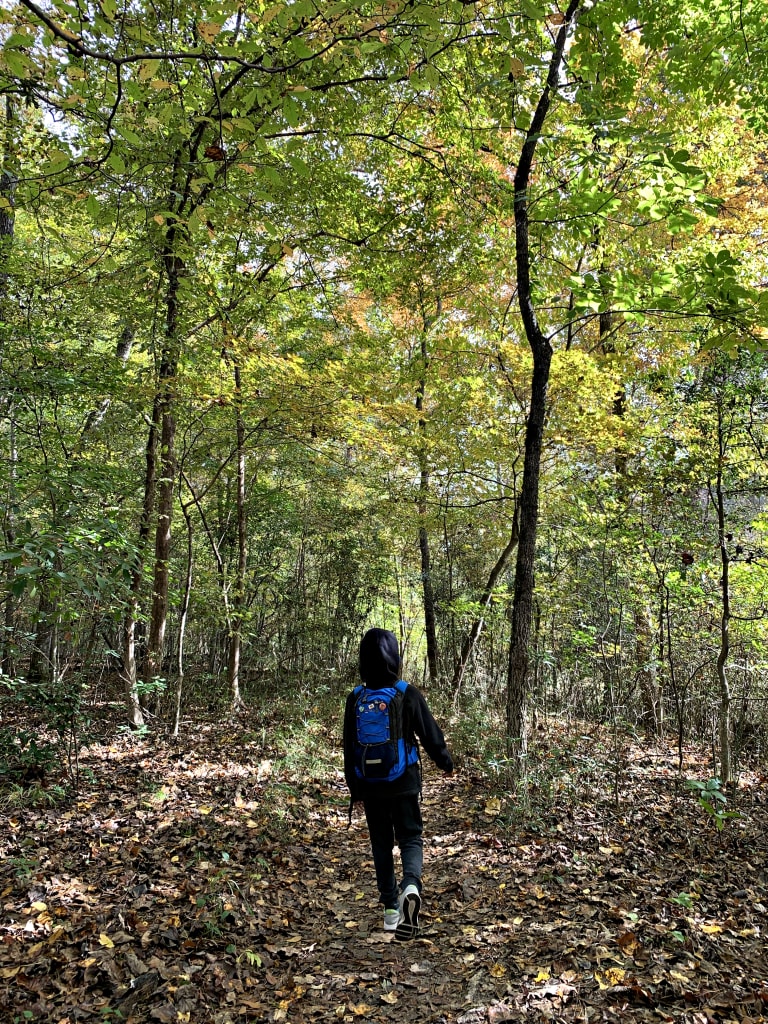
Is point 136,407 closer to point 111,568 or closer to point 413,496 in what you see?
point 111,568

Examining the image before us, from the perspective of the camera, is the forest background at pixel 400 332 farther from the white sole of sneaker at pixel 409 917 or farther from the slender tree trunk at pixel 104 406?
the white sole of sneaker at pixel 409 917

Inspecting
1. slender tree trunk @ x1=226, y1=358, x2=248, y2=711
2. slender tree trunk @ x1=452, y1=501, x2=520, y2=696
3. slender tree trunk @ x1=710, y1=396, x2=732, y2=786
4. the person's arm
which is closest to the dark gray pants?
the person's arm

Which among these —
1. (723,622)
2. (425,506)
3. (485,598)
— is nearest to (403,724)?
(723,622)

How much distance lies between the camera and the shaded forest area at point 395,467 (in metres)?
3.41

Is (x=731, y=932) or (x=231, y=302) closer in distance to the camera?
(x=731, y=932)

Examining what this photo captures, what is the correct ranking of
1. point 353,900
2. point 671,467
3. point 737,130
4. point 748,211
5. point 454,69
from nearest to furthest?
point 353,900 → point 454,69 → point 671,467 → point 737,130 → point 748,211

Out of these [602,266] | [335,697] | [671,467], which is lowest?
[335,697]

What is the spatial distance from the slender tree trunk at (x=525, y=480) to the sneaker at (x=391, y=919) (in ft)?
8.26

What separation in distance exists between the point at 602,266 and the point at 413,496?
5961 mm

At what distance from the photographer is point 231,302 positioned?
7.00m

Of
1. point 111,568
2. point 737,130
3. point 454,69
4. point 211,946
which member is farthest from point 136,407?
point 737,130

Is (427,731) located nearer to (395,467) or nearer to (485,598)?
(485,598)

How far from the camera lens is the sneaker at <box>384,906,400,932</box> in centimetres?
383

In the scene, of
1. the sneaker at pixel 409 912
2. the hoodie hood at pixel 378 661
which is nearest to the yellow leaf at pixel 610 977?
the sneaker at pixel 409 912
